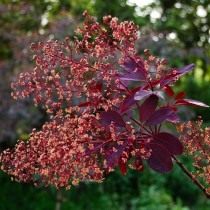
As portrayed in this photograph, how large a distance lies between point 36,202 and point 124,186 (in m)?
1.13

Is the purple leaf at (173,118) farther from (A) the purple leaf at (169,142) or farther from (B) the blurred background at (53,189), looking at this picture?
(B) the blurred background at (53,189)

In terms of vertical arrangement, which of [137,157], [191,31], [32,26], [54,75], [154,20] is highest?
[54,75]

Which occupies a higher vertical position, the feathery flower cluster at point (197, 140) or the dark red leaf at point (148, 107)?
the dark red leaf at point (148, 107)

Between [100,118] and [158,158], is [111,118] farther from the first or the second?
[158,158]

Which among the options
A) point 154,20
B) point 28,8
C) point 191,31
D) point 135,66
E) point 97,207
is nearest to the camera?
point 135,66

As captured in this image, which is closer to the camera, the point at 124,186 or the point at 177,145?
the point at 177,145

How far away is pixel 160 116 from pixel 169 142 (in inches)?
2.6

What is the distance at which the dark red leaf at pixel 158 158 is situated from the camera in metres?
1.37

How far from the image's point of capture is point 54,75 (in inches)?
56.6

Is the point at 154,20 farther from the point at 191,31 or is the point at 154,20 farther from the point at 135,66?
the point at 135,66

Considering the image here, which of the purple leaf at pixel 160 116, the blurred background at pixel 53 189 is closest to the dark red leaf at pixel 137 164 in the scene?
the purple leaf at pixel 160 116

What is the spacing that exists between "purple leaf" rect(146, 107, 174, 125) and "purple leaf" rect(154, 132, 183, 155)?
37 millimetres

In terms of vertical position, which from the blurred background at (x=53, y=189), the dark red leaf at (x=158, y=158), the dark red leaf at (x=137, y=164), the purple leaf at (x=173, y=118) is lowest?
the blurred background at (x=53, y=189)

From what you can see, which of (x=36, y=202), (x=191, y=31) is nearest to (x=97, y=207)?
(x=36, y=202)
